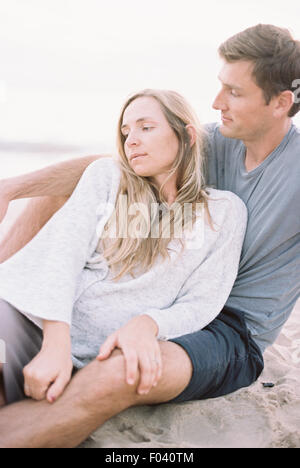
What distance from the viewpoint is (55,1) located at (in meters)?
12.1

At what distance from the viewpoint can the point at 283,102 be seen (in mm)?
2336

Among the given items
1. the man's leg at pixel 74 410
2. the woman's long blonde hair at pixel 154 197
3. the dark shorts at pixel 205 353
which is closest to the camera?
the man's leg at pixel 74 410

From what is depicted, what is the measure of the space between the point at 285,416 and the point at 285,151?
1.17 m

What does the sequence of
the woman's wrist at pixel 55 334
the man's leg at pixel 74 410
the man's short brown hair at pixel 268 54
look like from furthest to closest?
the man's short brown hair at pixel 268 54 < the woman's wrist at pixel 55 334 < the man's leg at pixel 74 410

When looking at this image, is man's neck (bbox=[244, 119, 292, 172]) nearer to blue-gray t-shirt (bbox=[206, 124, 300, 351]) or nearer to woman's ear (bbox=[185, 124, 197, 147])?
blue-gray t-shirt (bbox=[206, 124, 300, 351])

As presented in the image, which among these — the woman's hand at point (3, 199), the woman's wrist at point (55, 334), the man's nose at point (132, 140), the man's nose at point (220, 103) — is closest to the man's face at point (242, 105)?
the man's nose at point (220, 103)

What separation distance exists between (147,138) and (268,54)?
2.43 ft

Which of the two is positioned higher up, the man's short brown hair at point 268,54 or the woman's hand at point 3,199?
the man's short brown hair at point 268,54

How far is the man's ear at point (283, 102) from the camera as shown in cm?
233

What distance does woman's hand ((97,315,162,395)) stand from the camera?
5.19 ft

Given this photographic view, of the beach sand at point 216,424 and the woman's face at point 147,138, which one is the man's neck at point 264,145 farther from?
the beach sand at point 216,424

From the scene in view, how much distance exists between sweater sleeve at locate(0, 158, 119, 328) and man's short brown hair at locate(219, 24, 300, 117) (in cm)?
83

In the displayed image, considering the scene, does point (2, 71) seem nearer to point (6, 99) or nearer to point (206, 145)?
point (6, 99)

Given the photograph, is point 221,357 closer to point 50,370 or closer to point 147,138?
point 50,370
